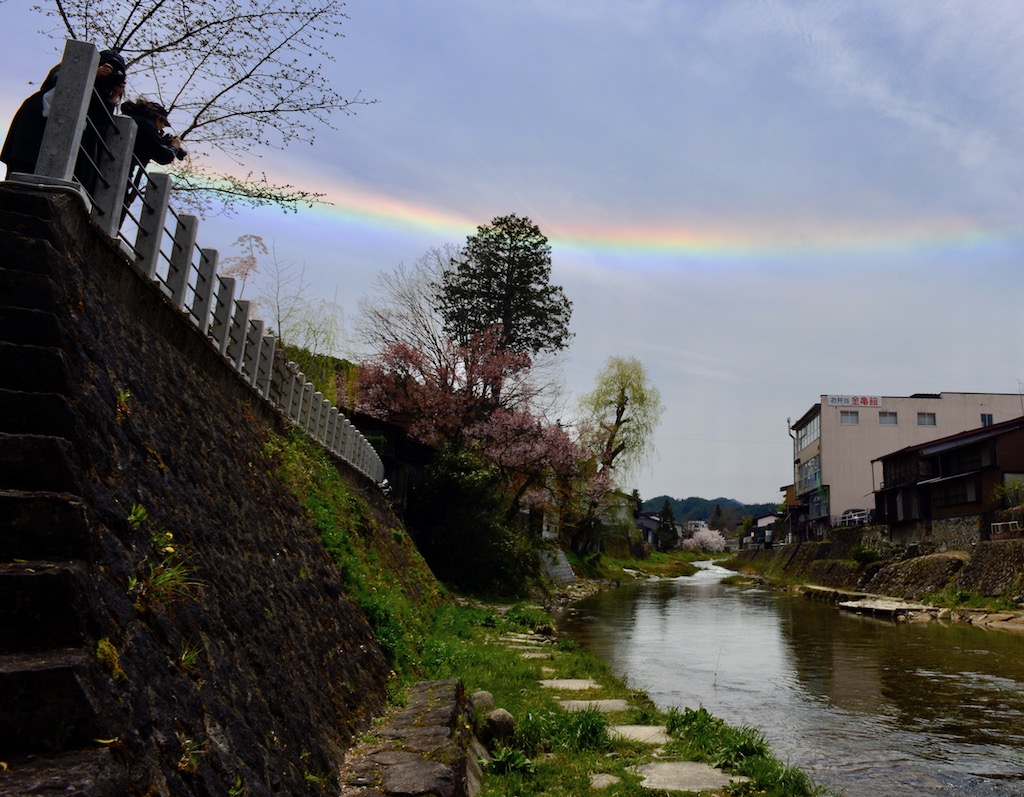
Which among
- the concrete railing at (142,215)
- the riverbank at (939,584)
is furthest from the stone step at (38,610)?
the riverbank at (939,584)

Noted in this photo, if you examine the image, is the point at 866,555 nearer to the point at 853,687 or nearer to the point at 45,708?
the point at 853,687

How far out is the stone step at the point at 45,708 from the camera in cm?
236

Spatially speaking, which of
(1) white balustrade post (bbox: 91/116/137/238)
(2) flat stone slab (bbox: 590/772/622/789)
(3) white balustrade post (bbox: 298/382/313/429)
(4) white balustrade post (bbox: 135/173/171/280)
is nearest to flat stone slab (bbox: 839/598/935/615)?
(3) white balustrade post (bbox: 298/382/313/429)

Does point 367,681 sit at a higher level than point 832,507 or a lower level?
lower

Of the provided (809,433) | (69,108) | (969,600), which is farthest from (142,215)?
(809,433)

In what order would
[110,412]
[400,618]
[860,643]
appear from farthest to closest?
[860,643] → [400,618] → [110,412]

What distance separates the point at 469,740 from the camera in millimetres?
6273

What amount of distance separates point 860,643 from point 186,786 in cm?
1972

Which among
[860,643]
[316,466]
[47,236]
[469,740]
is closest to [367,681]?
[469,740]

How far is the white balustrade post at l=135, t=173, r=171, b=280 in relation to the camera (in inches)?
279

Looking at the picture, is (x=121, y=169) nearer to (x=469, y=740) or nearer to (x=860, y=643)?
(x=469, y=740)

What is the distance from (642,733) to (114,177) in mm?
7557

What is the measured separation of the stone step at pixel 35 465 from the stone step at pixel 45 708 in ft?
2.95

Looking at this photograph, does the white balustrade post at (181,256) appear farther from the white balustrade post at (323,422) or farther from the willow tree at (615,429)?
the willow tree at (615,429)
